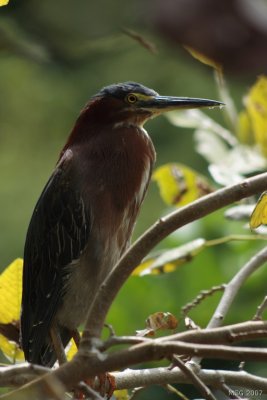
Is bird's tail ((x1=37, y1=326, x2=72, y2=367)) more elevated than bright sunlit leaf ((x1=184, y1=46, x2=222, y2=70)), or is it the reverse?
bright sunlit leaf ((x1=184, y1=46, x2=222, y2=70))

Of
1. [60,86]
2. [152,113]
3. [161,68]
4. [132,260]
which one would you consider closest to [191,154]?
[161,68]

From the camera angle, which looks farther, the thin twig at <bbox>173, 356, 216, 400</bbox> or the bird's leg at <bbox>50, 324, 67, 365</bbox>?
the bird's leg at <bbox>50, 324, 67, 365</bbox>

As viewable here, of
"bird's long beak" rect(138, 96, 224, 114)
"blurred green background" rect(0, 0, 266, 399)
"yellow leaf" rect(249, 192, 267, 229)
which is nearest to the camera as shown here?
"yellow leaf" rect(249, 192, 267, 229)

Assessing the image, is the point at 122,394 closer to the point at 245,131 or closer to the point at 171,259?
the point at 171,259

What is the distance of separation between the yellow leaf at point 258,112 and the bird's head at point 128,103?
0.71ft

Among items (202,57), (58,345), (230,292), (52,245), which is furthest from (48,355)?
(202,57)

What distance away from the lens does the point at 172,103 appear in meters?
1.73

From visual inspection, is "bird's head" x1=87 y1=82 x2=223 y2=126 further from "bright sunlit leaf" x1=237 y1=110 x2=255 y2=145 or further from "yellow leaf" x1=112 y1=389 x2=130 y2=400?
"yellow leaf" x1=112 y1=389 x2=130 y2=400

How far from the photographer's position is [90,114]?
1.89 m

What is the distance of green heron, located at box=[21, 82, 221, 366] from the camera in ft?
5.63

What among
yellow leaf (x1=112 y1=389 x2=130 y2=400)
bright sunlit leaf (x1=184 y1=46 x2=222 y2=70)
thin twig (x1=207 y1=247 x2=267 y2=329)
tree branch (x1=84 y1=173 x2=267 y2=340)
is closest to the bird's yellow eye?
thin twig (x1=207 y1=247 x2=267 y2=329)

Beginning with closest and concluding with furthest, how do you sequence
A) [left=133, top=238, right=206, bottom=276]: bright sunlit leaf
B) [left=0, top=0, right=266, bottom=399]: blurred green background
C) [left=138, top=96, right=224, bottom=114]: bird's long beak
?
[left=133, top=238, right=206, bottom=276]: bright sunlit leaf < [left=138, top=96, right=224, bottom=114]: bird's long beak < [left=0, top=0, right=266, bottom=399]: blurred green background

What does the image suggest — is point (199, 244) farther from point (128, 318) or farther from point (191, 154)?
point (191, 154)

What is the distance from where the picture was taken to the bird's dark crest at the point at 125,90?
1.83 m
